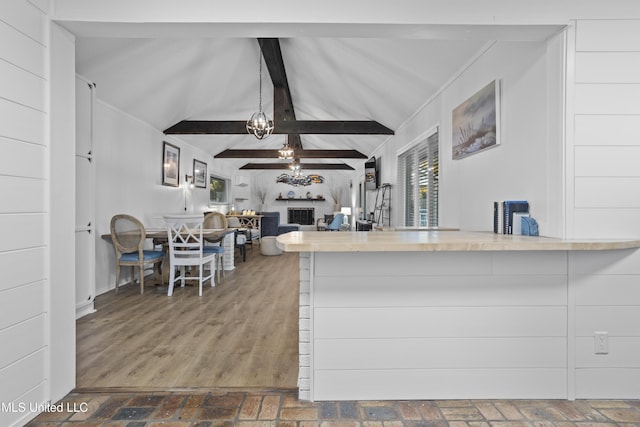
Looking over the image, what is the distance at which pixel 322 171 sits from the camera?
42.2 feet

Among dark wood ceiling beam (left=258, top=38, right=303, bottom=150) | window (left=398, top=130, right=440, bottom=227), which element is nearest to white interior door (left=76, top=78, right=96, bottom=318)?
dark wood ceiling beam (left=258, top=38, right=303, bottom=150)

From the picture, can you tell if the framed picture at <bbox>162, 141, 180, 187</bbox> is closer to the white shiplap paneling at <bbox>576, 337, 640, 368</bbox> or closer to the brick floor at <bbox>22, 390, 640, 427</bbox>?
the brick floor at <bbox>22, 390, 640, 427</bbox>

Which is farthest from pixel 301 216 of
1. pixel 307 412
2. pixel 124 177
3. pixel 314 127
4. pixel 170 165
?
pixel 307 412

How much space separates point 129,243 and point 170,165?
250cm

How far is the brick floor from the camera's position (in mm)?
1648

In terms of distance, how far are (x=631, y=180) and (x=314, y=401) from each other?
2058 millimetres

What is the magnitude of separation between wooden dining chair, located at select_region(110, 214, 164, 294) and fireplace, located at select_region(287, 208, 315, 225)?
864 centimetres

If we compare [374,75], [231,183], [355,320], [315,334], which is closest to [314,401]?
[315,334]

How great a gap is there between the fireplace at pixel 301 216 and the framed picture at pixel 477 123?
31.4 ft

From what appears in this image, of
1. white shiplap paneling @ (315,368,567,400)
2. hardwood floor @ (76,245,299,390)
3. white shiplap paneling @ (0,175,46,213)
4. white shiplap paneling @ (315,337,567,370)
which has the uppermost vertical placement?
white shiplap paneling @ (0,175,46,213)

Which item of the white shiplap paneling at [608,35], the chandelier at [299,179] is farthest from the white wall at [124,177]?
the chandelier at [299,179]

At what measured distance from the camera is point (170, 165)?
625cm

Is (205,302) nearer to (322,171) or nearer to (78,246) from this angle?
(78,246)

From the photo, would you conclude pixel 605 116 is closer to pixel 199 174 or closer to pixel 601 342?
pixel 601 342
